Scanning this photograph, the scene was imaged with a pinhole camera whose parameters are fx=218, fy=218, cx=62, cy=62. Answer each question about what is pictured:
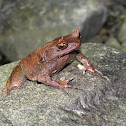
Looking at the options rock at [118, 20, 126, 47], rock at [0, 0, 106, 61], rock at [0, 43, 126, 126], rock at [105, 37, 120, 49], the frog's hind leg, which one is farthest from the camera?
rock at [118, 20, 126, 47]

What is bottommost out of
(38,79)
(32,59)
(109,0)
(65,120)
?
(109,0)

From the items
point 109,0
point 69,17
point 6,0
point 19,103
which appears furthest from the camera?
point 109,0

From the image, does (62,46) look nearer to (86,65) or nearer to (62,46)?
(62,46)

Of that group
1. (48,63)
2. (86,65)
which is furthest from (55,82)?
(86,65)

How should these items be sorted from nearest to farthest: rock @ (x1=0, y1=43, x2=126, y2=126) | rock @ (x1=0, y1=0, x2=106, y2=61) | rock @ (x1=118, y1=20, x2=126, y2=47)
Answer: rock @ (x1=0, y1=43, x2=126, y2=126) < rock @ (x1=0, y1=0, x2=106, y2=61) < rock @ (x1=118, y1=20, x2=126, y2=47)

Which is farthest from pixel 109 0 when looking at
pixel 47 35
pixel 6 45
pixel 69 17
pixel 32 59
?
pixel 32 59

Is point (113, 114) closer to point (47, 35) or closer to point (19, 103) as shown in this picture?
point (19, 103)

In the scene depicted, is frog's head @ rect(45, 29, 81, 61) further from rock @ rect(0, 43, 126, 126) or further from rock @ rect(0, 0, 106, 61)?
rock @ rect(0, 0, 106, 61)

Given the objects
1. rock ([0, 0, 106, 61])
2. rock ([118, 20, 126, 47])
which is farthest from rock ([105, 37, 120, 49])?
rock ([0, 0, 106, 61])
